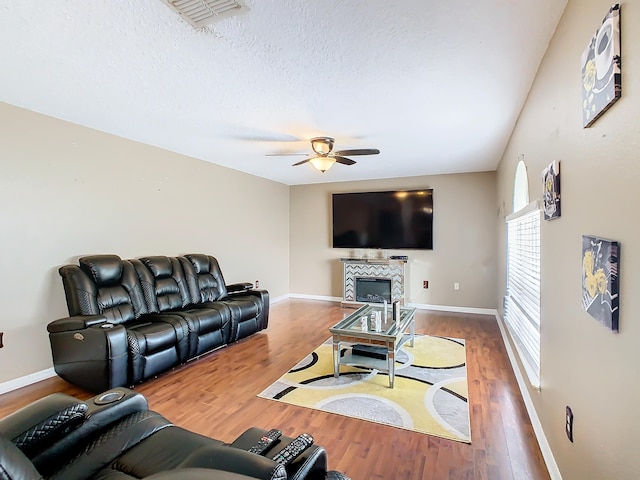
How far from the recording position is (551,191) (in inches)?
71.7

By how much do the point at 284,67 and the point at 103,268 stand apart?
2.65m

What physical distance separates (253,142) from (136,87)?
5.10 ft

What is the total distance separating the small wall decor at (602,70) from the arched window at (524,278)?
3.61 feet

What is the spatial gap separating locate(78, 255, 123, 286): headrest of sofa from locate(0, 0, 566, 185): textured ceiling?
1.39 m

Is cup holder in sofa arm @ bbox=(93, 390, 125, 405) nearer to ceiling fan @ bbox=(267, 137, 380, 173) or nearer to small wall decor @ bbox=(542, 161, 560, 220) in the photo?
small wall decor @ bbox=(542, 161, 560, 220)

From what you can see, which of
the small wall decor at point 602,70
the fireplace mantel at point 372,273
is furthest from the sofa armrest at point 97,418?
the fireplace mantel at point 372,273

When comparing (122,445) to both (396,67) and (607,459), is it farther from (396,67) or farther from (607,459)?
(396,67)

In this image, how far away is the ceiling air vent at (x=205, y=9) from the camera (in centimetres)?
161

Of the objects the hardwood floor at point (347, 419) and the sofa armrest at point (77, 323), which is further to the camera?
the sofa armrest at point (77, 323)

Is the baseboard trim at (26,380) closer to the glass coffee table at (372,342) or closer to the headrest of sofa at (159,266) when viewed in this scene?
the headrest of sofa at (159,266)

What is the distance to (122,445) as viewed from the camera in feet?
4.50

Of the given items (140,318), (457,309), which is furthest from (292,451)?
(457,309)

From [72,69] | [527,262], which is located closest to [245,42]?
[72,69]

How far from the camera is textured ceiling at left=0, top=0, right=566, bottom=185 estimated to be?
67.2 inches
